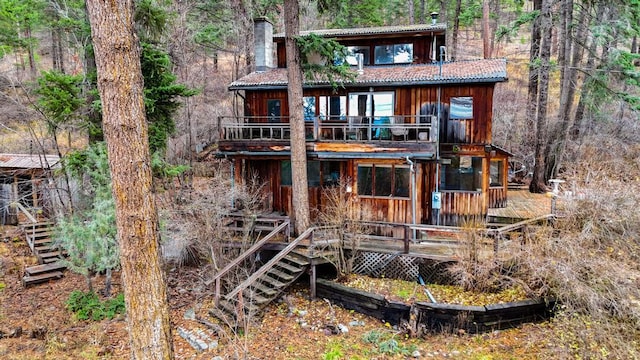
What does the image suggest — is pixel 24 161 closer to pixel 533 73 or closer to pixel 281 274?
pixel 281 274

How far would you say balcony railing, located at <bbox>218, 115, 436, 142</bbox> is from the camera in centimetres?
1379

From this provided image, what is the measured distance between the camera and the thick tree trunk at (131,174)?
4.83 m

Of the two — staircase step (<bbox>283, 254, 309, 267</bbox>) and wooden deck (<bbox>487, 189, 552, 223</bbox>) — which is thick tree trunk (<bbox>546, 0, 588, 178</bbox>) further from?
staircase step (<bbox>283, 254, 309, 267</bbox>)

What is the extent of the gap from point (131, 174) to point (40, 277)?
1135 centimetres

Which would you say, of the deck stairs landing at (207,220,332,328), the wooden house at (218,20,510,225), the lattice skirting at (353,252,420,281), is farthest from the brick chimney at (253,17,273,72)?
the lattice skirting at (353,252,420,281)

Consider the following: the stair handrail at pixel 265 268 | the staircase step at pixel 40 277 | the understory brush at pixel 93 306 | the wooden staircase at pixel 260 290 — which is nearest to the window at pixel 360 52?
the stair handrail at pixel 265 268

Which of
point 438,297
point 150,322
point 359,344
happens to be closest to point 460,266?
point 438,297

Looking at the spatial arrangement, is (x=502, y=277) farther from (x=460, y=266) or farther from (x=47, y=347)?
(x=47, y=347)

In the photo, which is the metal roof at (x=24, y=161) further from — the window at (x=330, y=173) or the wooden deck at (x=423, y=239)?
the window at (x=330, y=173)

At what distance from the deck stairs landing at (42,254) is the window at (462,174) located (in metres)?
13.4

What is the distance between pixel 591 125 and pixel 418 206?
12748 mm

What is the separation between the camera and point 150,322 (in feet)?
17.2

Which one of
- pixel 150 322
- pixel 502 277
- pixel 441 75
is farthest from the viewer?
pixel 441 75

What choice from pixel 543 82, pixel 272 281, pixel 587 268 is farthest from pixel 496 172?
pixel 272 281
